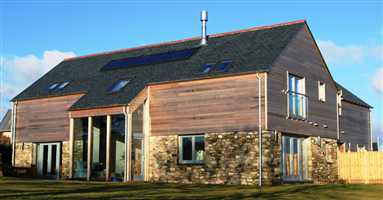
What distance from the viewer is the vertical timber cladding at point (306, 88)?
2358cm

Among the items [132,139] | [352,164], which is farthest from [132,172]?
[352,164]

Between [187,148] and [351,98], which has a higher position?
[351,98]

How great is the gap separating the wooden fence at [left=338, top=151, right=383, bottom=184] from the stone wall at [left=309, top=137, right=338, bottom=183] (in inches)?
15.5

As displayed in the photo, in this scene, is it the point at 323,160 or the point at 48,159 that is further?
the point at 48,159

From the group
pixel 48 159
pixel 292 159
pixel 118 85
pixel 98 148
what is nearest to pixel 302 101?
pixel 292 159

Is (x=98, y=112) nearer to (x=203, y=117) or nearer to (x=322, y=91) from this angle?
(x=203, y=117)

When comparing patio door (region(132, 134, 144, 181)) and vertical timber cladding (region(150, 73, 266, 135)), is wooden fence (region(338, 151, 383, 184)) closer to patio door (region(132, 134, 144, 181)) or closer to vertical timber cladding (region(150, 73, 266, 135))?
vertical timber cladding (region(150, 73, 266, 135))

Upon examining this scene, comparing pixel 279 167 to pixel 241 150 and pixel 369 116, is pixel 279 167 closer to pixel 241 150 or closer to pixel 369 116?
pixel 241 150

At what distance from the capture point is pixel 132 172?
24.9 m

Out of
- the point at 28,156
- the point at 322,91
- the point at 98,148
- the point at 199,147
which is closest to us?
the point at 199,147

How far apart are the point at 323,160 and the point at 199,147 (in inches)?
259

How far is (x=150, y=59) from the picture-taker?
2947 centimetres

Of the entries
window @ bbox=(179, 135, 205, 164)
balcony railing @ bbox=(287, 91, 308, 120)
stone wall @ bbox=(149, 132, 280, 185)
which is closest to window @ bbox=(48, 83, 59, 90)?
stone wall @ bbox=(149, 132, 280, 185)

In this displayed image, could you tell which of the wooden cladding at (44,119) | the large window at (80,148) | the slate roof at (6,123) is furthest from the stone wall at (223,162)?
the slate roof at (6,123)
